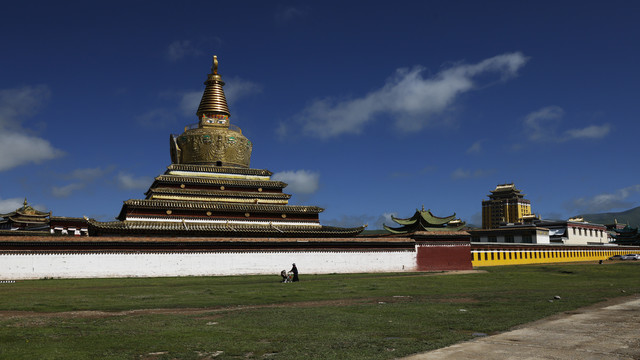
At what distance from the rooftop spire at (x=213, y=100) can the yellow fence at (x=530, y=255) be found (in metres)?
28.8

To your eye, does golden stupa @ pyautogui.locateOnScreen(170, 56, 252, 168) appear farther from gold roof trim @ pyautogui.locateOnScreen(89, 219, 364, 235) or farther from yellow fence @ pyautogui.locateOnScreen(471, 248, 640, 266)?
yellow fence @ pyautogui.locateOnScreen(471, 248, 640, 266)

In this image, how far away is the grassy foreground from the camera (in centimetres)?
1005

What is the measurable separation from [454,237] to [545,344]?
30.7 metres

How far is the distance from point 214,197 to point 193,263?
8991 mm

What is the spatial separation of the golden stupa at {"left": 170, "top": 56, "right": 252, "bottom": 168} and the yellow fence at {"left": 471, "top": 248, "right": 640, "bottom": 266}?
25533 mm

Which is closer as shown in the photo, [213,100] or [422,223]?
[422,223]

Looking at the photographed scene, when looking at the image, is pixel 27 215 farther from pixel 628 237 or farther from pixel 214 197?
pixel 628 237

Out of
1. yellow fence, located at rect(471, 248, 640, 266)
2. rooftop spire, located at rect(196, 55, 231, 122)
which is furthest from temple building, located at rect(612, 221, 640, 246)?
rooftop spire, located at rect(196, 55, 231, 122)

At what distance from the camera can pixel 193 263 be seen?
109 feet

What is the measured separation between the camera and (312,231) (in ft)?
129

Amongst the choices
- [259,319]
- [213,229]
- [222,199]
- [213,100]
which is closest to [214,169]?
[222,199]

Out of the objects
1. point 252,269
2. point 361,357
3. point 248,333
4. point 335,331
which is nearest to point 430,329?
point 335,331

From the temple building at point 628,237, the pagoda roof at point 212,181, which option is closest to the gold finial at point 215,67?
the pagoda roof at point 212,181

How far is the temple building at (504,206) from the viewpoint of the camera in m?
177
